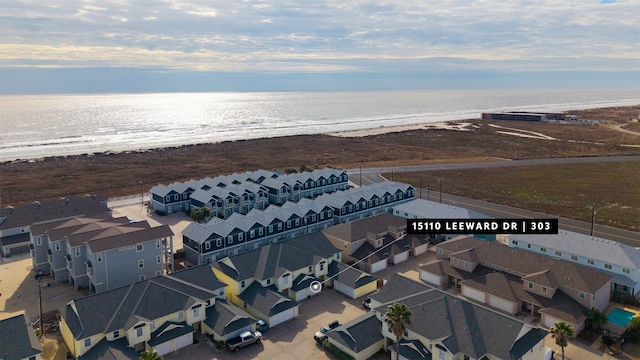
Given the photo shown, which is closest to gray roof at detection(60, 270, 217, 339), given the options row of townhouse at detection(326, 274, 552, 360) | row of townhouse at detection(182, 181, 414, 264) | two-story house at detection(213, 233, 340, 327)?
two-story house at detection(213, 233, 340, 327)

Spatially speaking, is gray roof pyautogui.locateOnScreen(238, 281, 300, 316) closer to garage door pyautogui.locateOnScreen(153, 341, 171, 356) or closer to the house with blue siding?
garage door pyautogui.locateOnScreen(153, 341, 171, 356)

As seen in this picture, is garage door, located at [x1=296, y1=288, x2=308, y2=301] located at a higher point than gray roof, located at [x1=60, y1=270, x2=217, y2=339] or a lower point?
lower

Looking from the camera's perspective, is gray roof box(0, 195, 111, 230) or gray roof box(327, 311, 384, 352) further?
gray roof box(0, 195, 111, 230)

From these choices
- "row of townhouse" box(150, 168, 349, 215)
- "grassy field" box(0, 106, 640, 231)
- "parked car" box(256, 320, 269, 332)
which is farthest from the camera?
"grassy field" box(0, 106, 640, 231)

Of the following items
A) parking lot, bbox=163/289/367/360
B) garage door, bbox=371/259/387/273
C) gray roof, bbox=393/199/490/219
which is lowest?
parking lot, bbox=163/289/367/360

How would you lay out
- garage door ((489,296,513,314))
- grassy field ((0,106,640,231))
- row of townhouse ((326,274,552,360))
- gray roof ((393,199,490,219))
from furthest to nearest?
grassy field ((0,106,640,231)), gray roof ((393,199,490,219)), garage door ((489,296,513,314)), row of townhouse ((326,274,552,360))

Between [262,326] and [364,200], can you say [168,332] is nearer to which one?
[262,326]

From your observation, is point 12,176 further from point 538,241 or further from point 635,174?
point 635,174

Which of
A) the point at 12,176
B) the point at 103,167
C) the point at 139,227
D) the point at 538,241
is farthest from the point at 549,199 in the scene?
the point at 12,176
